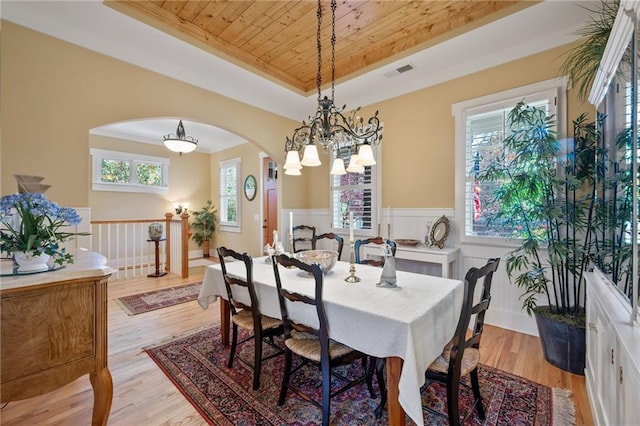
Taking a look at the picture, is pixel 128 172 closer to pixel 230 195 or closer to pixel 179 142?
pixel 230 195

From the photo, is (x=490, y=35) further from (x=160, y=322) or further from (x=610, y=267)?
(x=160, y=322)

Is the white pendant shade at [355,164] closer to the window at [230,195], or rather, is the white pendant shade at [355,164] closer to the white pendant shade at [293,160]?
the white pendant shade at [293,160]

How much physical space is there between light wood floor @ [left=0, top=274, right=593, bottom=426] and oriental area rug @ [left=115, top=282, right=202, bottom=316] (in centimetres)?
28

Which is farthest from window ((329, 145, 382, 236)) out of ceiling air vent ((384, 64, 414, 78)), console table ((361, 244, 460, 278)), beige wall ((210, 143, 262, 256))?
beige wall ((210, 143, 262, 256))

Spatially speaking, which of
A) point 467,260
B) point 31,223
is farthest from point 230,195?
point 31,223

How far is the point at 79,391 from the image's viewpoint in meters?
2.02

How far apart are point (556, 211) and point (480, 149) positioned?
1.13 metres

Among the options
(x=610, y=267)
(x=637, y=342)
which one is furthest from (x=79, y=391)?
(x=610, y=267)

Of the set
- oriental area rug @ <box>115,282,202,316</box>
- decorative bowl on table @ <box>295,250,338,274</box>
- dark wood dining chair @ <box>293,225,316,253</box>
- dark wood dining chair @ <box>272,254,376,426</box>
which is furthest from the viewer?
dark wood dining chair @ <box>293,225,316,253</box>

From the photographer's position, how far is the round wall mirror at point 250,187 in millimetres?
6191

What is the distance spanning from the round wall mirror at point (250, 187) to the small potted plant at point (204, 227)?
4.55ft

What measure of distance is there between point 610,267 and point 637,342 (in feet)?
3.43

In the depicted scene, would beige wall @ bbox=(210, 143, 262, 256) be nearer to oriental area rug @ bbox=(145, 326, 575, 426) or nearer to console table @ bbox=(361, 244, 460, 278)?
console table @ bbox=(361, 244, 460, 278)

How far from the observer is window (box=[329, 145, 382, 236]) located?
4.05 metres
